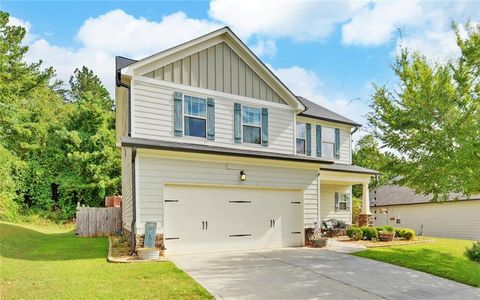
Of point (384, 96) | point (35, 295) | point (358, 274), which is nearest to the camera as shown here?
point (35, 295)

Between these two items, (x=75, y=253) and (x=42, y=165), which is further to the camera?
(x=42, y=165)

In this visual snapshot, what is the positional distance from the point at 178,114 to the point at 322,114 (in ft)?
32.9

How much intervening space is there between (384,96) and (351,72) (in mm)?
4784

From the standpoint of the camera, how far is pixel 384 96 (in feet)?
42.8

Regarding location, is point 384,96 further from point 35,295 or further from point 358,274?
point 35,295

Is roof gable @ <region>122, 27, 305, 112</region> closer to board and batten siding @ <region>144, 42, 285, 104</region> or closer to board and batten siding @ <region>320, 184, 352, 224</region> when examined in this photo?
board and batten siding @ <region>144, 42, 285, 104</region>

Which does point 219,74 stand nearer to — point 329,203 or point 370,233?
point 370,233

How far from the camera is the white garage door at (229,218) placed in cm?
1131

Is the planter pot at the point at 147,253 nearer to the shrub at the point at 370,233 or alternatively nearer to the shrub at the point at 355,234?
the shrub at the point at 355,234

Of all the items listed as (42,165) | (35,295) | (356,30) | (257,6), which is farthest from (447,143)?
(42,165)

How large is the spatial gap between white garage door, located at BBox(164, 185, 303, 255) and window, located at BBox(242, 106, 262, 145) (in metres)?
2.06

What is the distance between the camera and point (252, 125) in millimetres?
14039

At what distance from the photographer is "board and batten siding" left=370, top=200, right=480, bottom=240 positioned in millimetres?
22250

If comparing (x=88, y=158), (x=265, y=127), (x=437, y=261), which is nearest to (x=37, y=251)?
(x=265, y=127)
